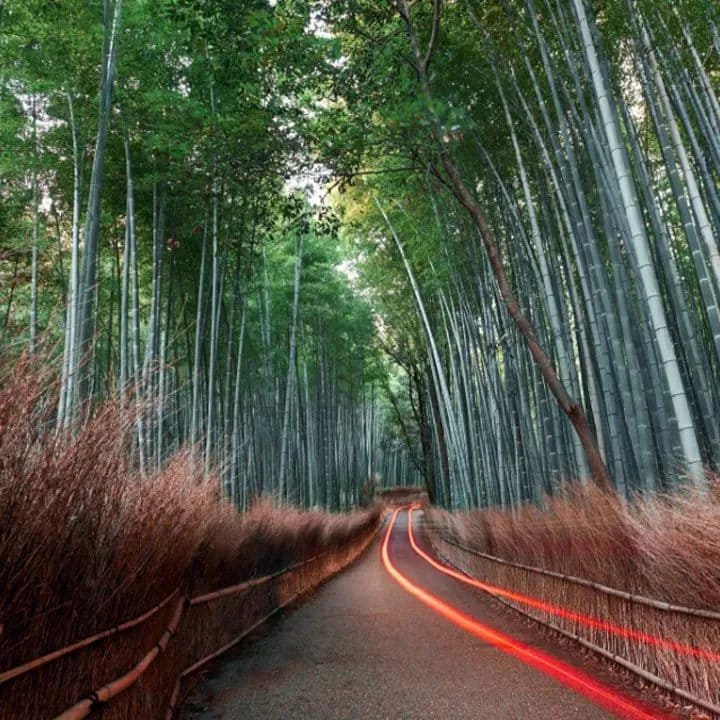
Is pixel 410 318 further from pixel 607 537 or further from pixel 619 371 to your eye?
pixel 607 537

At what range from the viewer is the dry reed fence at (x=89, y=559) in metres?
1.29

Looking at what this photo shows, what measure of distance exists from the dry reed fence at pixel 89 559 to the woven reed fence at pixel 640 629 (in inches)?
82.8

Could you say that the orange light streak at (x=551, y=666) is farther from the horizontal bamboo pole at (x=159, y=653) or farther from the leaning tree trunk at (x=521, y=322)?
the horizontal bamboo pole at (x=159, y=653)

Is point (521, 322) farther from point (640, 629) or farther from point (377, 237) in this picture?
point (377, 237)

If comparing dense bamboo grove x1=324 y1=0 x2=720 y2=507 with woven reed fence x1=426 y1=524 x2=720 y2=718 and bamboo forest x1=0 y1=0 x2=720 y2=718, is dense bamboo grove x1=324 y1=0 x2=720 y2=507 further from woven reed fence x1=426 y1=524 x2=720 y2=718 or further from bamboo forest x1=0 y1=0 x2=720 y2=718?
woven reed fence x1=426 y1=524 x2=720 y2=718

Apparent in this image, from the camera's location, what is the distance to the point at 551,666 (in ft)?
9.82

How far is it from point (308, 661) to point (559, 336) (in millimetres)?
3132

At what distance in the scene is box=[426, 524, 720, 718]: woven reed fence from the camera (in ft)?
7.03

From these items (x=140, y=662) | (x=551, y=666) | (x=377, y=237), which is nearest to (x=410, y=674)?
(x=551, y=666)

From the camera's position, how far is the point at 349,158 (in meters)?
4.57

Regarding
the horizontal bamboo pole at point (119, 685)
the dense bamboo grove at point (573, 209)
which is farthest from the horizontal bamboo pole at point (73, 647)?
the dense bamboo grove at point (573, 209)

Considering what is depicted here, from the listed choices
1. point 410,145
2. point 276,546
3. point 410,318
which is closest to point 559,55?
point 410,145

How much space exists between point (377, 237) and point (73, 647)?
27.6 ft

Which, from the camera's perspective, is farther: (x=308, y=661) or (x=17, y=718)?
(x=308, y=661)
